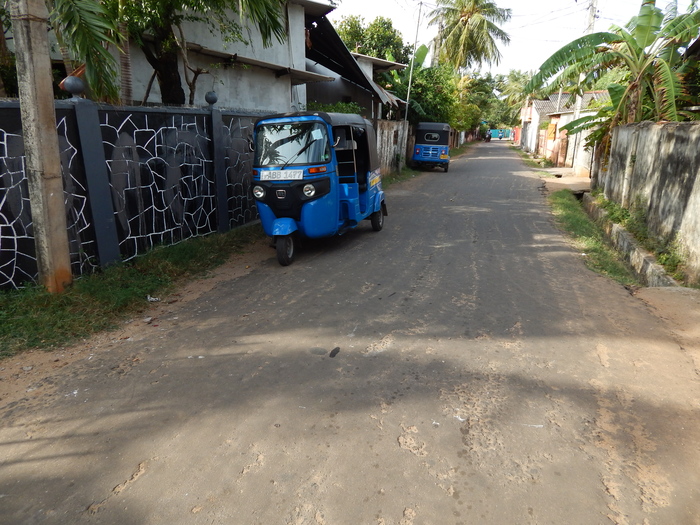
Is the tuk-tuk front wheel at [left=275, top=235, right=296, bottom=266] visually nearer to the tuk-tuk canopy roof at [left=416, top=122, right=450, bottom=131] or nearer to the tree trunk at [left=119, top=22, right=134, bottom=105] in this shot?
the tree trunk at [left=119, top=22, right=134, bottom=105]

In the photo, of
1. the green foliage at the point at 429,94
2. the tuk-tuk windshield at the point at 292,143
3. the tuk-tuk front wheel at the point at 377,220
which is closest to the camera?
the tuk-tuk windshield at the point at 292,143

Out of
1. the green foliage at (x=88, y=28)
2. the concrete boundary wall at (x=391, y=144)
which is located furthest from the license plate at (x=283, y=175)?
the concrete boundary wall at (x=391, y=144)

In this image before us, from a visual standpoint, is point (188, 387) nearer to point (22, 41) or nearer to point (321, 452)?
point (321, 452)

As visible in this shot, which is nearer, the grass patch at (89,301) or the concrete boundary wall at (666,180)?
the grass patch at (89,301)

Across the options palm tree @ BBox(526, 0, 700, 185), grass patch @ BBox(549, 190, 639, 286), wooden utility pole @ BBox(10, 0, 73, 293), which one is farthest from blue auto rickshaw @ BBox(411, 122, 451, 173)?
wooden utility pole @ BBox(10, 0, 73, 293)

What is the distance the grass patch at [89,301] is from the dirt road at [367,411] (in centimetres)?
25

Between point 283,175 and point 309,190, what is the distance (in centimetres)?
45

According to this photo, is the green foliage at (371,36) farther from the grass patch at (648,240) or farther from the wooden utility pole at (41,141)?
the wooden utility pole at (41,141)

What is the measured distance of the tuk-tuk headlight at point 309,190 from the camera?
728cm

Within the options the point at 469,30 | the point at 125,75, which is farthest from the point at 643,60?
the point at 469,30

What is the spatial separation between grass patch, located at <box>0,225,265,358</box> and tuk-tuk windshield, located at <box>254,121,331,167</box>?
1.97m

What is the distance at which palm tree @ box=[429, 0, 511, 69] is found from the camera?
3291 cm

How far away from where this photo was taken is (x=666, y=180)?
24.9 ft

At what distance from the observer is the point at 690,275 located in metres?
6.09
